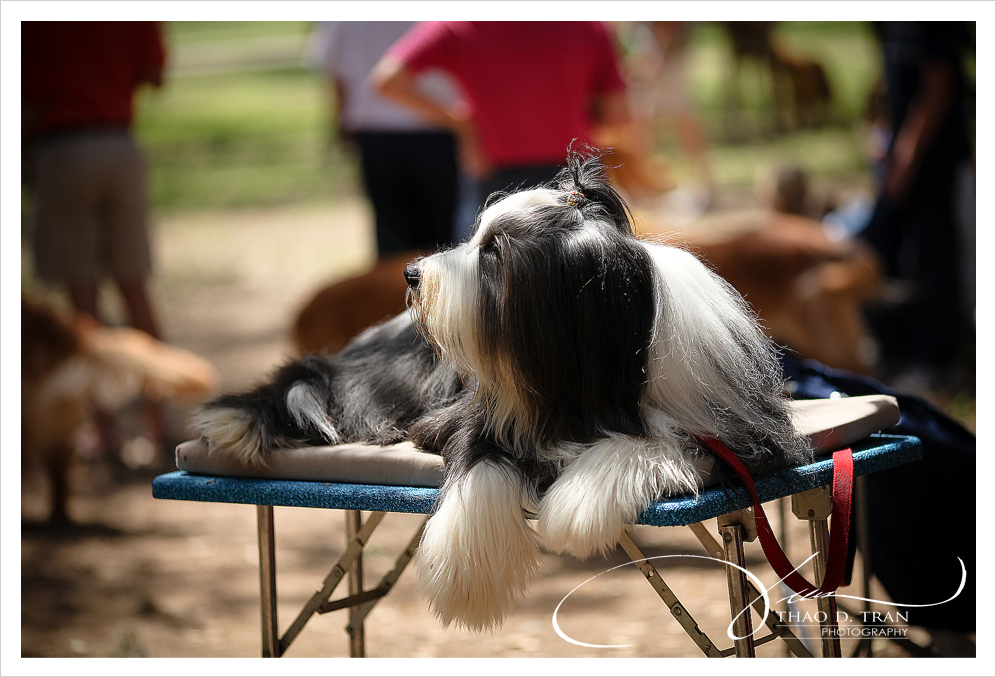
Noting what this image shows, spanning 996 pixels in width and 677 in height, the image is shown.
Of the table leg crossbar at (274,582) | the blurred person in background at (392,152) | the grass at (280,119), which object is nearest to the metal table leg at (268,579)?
the table leg crossbar at (274,582)

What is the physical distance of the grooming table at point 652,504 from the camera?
5.30ft

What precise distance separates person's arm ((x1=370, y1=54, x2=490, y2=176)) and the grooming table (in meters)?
1.91

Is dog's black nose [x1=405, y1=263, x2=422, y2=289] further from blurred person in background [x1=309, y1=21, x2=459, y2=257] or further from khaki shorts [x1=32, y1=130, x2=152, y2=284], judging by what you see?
khaki shorts [x1=32, y1=130, x2=152, y2=284]

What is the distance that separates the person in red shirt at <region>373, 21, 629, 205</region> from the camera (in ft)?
10.9

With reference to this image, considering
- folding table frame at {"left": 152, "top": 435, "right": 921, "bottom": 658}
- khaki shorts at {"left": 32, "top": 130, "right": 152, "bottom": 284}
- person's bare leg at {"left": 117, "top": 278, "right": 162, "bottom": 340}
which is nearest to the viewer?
folding table frame at {"left": 152, "top": 435, "right": 921, "bottom": 658}

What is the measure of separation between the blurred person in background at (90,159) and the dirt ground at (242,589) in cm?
79

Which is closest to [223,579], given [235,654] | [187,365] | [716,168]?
[235,654]

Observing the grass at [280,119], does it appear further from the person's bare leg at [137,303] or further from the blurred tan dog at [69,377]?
the blurred tan dog at [69,377]

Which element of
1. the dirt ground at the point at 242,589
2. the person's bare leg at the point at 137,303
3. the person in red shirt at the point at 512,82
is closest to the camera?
the dirt ground at the point at 242,589

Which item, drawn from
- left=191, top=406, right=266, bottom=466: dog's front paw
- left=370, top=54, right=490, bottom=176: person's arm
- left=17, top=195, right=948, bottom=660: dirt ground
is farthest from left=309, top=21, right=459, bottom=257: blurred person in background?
left=191, top=406, right=266, bottom=466: dog's front paw

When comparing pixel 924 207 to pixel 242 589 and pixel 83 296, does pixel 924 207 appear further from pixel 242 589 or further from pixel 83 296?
pixel 83 296

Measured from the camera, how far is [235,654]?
2.84 metres

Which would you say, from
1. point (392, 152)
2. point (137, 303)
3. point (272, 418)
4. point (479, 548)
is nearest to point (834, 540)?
point (479, 548)

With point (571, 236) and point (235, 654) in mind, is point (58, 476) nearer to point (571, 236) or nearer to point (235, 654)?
point (235, 654)
